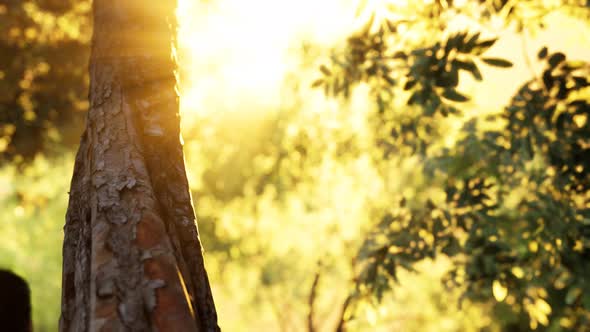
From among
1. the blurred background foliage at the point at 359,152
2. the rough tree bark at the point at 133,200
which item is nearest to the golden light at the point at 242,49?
the blurred background foliage at the point at 359,152

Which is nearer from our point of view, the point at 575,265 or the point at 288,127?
the point at 575,265

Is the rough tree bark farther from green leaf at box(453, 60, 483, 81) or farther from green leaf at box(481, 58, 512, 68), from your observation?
green leaf at box(481, 58, 512, 68)

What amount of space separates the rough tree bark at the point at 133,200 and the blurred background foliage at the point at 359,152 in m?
1.00

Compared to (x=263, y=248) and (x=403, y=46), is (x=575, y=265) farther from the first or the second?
(x=263, y=248)

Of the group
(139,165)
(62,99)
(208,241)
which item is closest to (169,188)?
(139,165)

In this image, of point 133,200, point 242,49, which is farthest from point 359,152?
point 133,200

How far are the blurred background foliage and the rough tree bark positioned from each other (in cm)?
100

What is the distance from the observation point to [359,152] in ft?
42.9

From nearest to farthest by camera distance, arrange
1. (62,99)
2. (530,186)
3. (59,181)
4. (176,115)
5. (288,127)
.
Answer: (176,115), (530,186), (62,99), (288,127), (59,181)

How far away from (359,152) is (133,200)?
10.6 metres

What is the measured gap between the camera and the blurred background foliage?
18.7 ft

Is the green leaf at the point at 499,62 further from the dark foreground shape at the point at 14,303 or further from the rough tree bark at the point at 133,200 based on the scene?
the dark foreground shape at the point at 14,303

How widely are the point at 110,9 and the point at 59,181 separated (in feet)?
70.3

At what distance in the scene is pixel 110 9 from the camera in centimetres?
343
